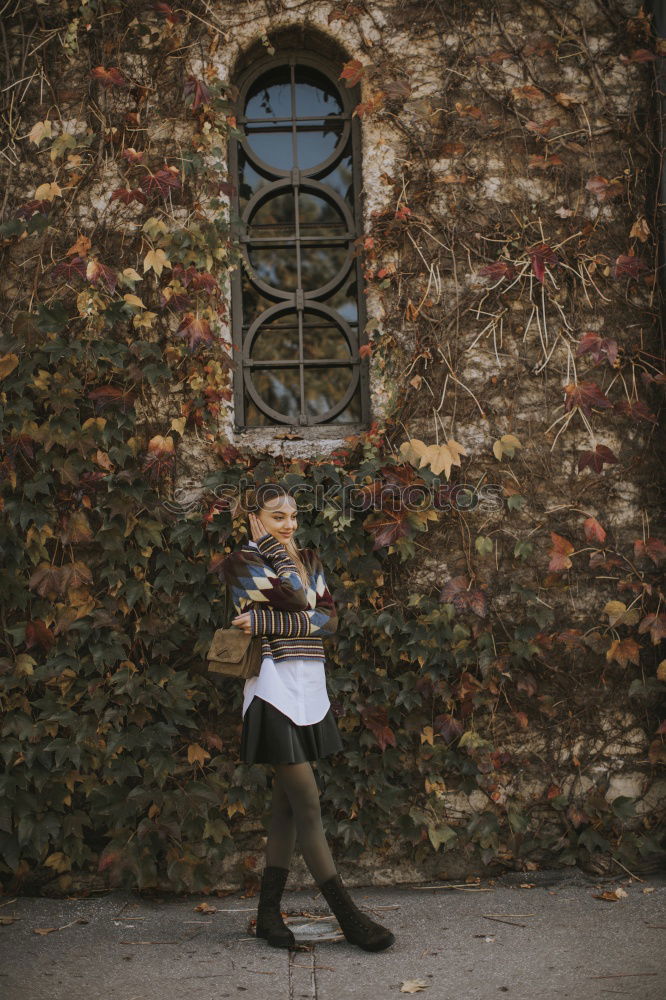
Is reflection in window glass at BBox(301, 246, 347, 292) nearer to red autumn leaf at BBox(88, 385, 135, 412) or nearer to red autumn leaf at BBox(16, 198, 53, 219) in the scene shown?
red autumn leaf at BBox(88, 385, 135, 412)

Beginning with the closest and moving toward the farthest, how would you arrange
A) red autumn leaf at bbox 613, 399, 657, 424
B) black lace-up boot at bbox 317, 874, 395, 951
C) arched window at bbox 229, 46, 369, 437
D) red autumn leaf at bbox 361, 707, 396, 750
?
black lace-up boot at bbox 317, 874, 395, 951 → red autumn leaf at bbox 361, 707, 396, 750 → red autumn leaf at bbox 613, 399, 657, 424 → arched window at bbox 229, 46, 369, 437

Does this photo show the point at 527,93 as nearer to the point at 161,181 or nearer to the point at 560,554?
the point at 161,181

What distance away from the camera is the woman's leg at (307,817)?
3.00 m

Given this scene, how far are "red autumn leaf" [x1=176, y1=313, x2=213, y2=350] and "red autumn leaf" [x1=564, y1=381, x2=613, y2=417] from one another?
1.79 m

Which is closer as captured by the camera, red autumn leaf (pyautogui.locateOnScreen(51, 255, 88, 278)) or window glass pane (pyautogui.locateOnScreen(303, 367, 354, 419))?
red autumn leaf (pyautogui.locateOnScreen(51, 255, 88, 278))

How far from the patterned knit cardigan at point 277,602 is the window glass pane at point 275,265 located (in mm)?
A: 1874

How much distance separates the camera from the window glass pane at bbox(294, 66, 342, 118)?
455cm

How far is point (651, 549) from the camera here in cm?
401

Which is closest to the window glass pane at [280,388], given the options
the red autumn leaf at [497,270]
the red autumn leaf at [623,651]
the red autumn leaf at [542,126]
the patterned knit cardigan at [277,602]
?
the red autumn leaf at [497,270]

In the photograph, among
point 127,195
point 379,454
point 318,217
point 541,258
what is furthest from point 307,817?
point 318,217

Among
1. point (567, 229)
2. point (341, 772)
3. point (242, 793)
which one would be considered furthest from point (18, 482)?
point (567, 229)

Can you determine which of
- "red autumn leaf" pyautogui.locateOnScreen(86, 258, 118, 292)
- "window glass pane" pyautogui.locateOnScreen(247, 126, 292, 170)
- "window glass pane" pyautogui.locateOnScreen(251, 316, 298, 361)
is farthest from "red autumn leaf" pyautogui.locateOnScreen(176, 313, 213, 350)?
"window glass pane" pyautogui.locateOnScreen(247, 126, 292, 170)

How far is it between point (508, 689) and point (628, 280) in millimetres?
2128

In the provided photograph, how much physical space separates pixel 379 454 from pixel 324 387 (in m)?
0.61
